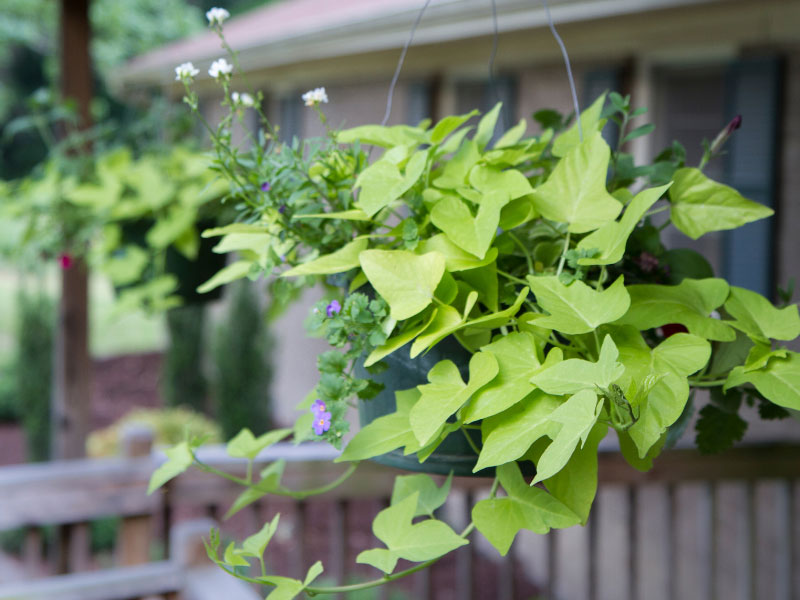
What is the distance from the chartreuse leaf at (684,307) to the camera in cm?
74

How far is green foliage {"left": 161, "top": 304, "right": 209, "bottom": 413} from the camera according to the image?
727 cm

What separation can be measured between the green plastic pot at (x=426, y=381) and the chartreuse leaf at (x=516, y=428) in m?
0.14

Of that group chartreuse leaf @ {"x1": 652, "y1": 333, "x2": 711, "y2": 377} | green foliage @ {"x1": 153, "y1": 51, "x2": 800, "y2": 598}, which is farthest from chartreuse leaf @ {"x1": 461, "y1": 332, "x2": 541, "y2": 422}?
chartreuse leaf @ {"x1": 652, "y1": 333, "x2": 711, "y2": 377}

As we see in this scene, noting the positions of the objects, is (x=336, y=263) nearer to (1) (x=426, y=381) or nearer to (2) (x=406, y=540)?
(1) (x=426, y=381)

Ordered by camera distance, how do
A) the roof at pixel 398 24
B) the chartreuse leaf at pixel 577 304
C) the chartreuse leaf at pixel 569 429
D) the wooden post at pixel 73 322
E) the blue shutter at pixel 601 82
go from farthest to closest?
1. the blue shutter at pixel 601 82
2. the roof at pixel 398 24
3. the wooden post at pixel 73 322
4. the chartreuse leaf at pixel 577 304
5. the chartreuse leaf at pixel 569 429

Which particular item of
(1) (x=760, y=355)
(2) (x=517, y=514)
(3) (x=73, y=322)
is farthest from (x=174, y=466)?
(3) (x=73, y=322)

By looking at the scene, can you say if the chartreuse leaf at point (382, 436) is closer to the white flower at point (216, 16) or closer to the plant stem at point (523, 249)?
the plant stem at point (523, 249)

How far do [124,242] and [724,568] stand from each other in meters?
2.94

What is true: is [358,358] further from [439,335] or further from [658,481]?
[658,481]

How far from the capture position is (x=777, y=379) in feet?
2.28

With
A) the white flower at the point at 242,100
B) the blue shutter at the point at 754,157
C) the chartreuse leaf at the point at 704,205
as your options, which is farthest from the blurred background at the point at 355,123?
the white flower at the point at 242,100

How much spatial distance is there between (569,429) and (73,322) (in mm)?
2500

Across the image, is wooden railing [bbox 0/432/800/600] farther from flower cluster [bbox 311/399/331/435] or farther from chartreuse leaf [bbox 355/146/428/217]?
chartreuse leaf [bbox 355/146/428/217]

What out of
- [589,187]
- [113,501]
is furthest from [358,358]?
[113,501]
